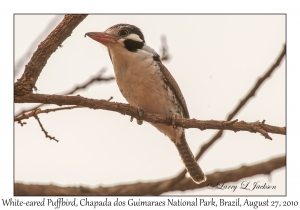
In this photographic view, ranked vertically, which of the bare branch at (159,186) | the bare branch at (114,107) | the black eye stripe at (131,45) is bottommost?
the bare branch at (159,186)

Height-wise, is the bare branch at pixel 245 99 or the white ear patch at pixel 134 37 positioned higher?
the white ear patch at pixel 134 37

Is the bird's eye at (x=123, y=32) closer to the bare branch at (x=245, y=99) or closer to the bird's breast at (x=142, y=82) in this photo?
the bird's breast at (x=142, y=82)

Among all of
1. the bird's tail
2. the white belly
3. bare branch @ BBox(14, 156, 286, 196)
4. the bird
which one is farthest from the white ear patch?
bare branch @ BBox(14, 156, 286, 196)

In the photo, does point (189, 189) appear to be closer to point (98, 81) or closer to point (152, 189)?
point (152, 189)

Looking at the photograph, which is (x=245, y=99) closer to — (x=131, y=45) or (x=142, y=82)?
(x=142, y=82)

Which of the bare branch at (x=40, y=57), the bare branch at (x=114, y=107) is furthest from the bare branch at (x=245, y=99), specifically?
the bare branch at (x=40, y=57)

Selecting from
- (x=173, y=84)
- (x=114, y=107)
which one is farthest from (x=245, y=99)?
(x=114, y=107)
